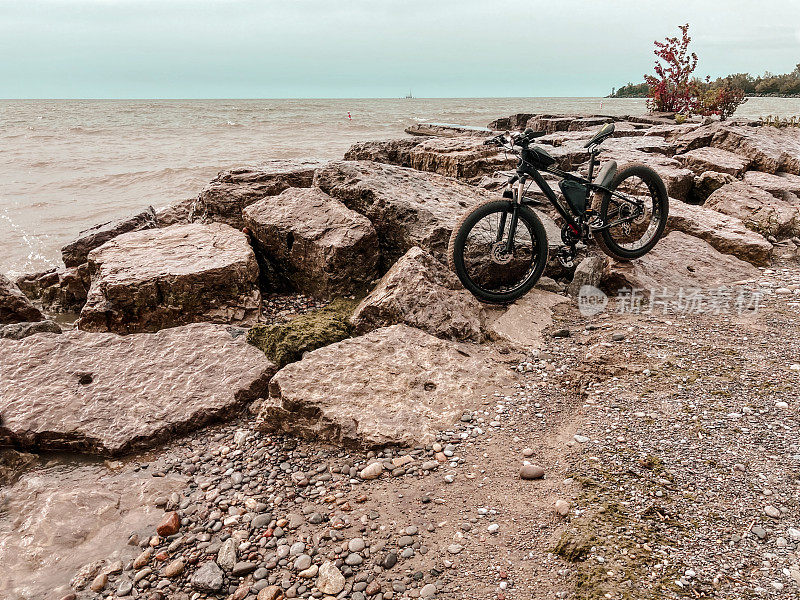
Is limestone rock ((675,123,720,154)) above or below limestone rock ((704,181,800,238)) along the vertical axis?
above

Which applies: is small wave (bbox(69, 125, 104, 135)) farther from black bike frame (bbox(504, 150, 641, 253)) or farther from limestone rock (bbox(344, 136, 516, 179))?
black bike frame (bbox(504, 150, 641, 253))

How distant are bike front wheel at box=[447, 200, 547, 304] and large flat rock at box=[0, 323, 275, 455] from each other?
2038 millimetres

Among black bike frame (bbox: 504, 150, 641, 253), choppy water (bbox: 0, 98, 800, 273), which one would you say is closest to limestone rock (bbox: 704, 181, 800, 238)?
black bike frame (bbox: 504, 150, 641, 253)

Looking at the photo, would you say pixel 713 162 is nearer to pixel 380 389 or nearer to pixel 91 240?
pixel 380 389

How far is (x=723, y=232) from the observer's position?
675 centimetres

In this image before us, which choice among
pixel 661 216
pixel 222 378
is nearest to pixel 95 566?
pixel 222 378

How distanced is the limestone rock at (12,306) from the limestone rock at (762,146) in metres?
11.4

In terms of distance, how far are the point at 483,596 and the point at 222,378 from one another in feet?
8.86

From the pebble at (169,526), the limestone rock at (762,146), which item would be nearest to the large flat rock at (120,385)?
the pebble at (169,526)

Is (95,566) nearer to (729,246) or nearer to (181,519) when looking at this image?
(181,519)

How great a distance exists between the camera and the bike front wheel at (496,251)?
485cm

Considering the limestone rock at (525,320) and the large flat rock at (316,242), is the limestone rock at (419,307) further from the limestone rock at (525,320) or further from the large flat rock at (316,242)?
the large flat rock at (316,242)

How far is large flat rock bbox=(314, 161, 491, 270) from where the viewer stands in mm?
5465

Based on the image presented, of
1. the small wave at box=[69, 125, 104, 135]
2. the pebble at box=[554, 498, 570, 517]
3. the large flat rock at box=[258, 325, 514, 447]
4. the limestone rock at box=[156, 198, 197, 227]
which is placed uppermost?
the small wave at box=[69, 125, 104, 135]
